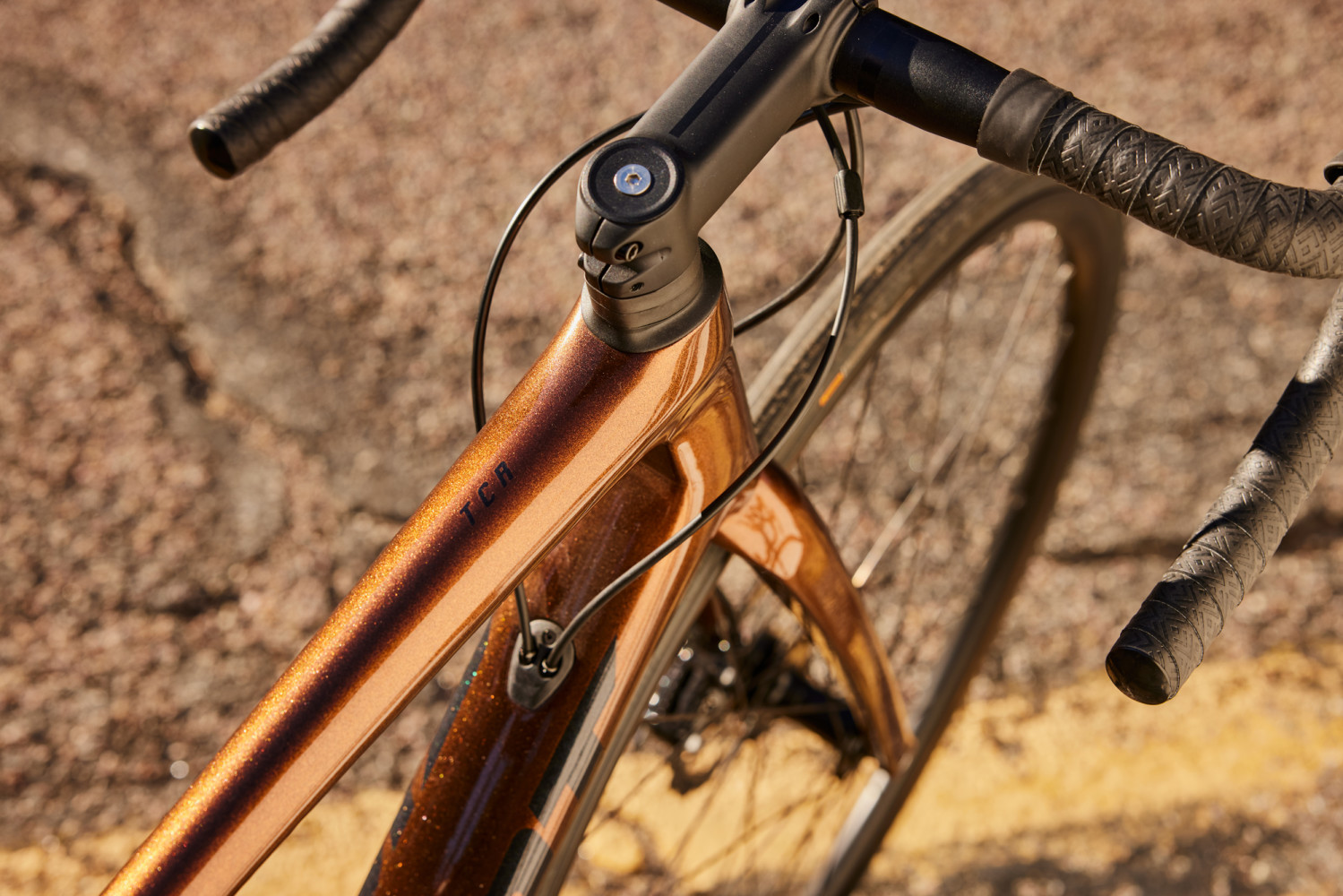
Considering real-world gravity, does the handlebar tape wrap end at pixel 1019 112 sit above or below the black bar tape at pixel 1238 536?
above

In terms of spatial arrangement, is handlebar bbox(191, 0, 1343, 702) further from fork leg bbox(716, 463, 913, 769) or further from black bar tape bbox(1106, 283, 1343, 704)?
fork leg bbox(716, 463, 913, 769)

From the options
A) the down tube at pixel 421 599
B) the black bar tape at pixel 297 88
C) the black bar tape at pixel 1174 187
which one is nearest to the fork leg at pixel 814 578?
the down tube at pixel 421 599

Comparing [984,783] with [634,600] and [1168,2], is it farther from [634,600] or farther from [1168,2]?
[1168,2]

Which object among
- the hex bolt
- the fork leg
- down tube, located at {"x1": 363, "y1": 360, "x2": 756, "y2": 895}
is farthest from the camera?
the fork leg

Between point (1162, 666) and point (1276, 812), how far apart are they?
3.92ft

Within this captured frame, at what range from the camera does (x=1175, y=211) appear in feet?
1.70

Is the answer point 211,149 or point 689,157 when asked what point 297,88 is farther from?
point 689,157

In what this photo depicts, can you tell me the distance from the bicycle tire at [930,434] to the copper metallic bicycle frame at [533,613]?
0.15 m

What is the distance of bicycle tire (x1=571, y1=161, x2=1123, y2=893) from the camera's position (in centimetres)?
91

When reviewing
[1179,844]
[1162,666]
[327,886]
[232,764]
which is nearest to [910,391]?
[1179,844]

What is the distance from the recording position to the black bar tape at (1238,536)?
0.51 metres

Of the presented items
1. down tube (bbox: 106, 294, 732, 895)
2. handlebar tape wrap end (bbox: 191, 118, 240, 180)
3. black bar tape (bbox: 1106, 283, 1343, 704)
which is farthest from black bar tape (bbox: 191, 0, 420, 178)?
black bar tape (bbox: 1106, 283, 1343, 704)

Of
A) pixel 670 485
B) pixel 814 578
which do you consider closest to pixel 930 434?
pixel 814 578

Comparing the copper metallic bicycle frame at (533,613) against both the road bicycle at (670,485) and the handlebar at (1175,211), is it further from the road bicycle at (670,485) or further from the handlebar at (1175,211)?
the handlebar at (1175,211)
